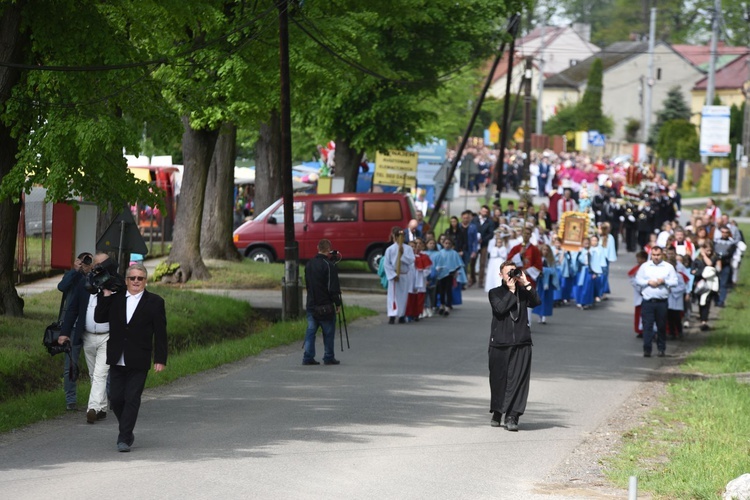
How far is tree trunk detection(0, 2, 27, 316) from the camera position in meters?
17.4

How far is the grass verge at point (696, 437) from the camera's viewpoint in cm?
1133

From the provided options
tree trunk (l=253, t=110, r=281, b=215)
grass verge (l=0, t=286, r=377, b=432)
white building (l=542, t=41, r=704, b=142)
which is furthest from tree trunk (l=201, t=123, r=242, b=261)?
white building (l=542, t=41, r=704, b=142)

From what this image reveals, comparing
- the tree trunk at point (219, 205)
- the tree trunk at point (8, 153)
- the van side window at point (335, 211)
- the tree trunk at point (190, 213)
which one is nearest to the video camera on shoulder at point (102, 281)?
the tree trunk at point (8, 153)

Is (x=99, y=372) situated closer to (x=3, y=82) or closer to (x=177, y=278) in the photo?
(x=3, y=82)

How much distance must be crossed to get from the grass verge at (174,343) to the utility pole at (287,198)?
515 millimetres

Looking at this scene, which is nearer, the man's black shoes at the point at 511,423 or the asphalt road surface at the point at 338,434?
the asphalt road surface at the point at 338,434

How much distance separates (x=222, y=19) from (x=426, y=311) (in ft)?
22.1

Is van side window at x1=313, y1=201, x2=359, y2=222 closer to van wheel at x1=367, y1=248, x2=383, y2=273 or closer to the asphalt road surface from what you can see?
van wheel at x1=367, y1=248, x2=383, y2=273

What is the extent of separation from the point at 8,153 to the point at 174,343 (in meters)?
4.13

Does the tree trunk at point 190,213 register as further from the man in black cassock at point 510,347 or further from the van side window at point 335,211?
the man in black cassock at point 510,347

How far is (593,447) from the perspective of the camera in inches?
523

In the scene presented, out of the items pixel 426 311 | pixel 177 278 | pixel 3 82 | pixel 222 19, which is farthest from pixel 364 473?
pixel 177 278

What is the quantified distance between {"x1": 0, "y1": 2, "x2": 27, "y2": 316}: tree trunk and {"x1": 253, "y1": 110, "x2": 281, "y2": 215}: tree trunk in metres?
18.4

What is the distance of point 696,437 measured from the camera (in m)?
14.0
